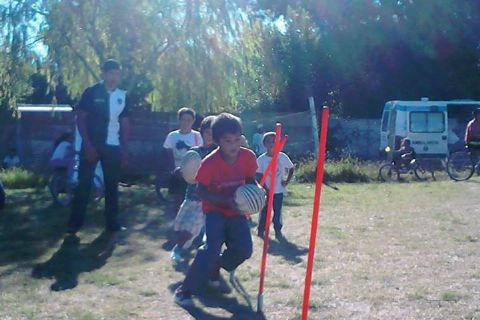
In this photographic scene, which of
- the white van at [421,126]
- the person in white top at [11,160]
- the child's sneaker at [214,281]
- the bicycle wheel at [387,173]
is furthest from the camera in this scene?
the white van at [421,126]

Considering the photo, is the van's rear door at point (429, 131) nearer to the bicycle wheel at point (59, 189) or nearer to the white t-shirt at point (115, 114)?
the bicycle wheel at point (59, 189)

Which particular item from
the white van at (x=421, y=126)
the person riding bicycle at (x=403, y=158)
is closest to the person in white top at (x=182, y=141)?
the person riding bicycle at (x=403, y=158)

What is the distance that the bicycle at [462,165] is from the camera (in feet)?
60.0

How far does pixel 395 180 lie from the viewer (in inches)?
814

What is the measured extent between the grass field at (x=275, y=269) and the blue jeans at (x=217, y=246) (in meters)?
0.25

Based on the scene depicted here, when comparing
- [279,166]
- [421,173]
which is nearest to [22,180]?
[279,166]

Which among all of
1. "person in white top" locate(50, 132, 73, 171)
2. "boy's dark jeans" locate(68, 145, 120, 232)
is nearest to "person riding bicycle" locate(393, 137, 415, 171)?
"person in white top" locate(50, 132, 73, 171)

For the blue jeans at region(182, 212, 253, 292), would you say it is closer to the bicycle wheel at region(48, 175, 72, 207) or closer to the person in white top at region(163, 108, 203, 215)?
the person in white top at region(163, 108, 203, 215)

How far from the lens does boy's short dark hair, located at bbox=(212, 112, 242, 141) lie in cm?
624

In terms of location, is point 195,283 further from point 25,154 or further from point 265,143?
point 25,154

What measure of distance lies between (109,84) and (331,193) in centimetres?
749

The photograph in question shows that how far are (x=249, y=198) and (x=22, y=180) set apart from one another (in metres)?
12.0

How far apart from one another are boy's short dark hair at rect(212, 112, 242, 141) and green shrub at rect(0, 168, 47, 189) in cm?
1120

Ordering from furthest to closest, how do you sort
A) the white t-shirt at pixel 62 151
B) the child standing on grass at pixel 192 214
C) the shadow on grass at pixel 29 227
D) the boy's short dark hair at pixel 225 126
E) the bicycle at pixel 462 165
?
the bicycle at pixel 462 165, the white t-shirt at pixel 62 151, the shadow on grass at pixel 29 227, the child standing on grass at pixel 192 214, the boy's short dark hair at pixel 225 126
